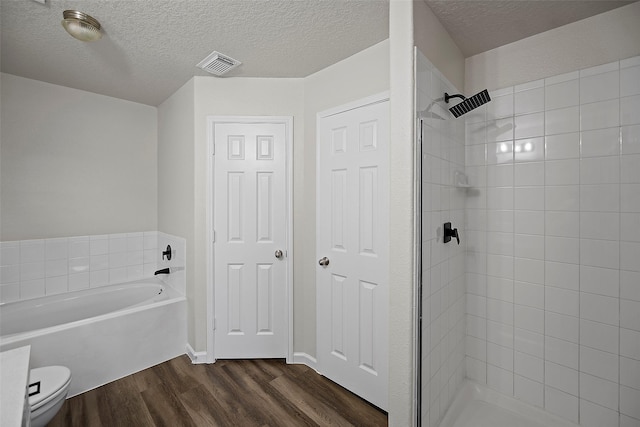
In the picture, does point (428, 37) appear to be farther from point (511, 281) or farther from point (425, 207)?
point (511, 281)

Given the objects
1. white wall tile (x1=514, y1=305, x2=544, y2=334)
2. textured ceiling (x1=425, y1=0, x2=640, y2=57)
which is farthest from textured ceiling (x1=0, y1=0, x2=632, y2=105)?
white wall tile (x1=514, y1=305, x2=544, y2=334)

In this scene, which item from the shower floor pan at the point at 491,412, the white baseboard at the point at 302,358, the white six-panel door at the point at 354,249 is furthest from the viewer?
the white baseboard at the point at 302,358

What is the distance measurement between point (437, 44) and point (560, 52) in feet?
2.45

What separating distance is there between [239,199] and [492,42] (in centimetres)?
212

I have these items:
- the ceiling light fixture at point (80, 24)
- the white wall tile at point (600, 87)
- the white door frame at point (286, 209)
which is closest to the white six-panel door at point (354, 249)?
the white door frame at point (286, 209)

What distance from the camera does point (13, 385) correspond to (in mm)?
880

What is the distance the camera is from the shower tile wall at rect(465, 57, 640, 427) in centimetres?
148

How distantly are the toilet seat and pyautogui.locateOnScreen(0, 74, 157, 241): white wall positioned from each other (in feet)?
4.77

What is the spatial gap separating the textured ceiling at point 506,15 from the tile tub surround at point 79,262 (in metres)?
2.66

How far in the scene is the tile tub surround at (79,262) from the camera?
241cm

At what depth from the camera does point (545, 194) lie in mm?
1707

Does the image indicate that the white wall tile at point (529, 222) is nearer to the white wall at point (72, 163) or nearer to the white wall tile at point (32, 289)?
the white wall at point (72, 163)

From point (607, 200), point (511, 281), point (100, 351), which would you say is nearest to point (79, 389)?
point (100, 351)

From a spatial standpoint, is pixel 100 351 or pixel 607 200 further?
pixel 100 351
